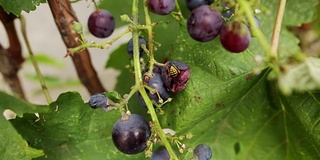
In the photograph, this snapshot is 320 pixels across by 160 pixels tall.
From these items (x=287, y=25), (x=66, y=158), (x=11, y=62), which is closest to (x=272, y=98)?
(x=287, y=25)

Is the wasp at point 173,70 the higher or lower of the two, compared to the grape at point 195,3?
lower

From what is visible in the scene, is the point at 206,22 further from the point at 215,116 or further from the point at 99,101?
the point at 215,116

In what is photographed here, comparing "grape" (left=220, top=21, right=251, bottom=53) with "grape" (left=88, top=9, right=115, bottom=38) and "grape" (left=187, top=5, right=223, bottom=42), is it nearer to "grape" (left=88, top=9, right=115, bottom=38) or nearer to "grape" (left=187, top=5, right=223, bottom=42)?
"grape" (left=187, top=5, right=223, bottom=42)

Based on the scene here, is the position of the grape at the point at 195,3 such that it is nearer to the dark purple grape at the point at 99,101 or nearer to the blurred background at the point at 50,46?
the dark purple grape at the point at 99,101

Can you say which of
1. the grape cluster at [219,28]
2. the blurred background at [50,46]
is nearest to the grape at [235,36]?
the grape cluster at [219,28]

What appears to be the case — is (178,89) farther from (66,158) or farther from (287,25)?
(287,25)
